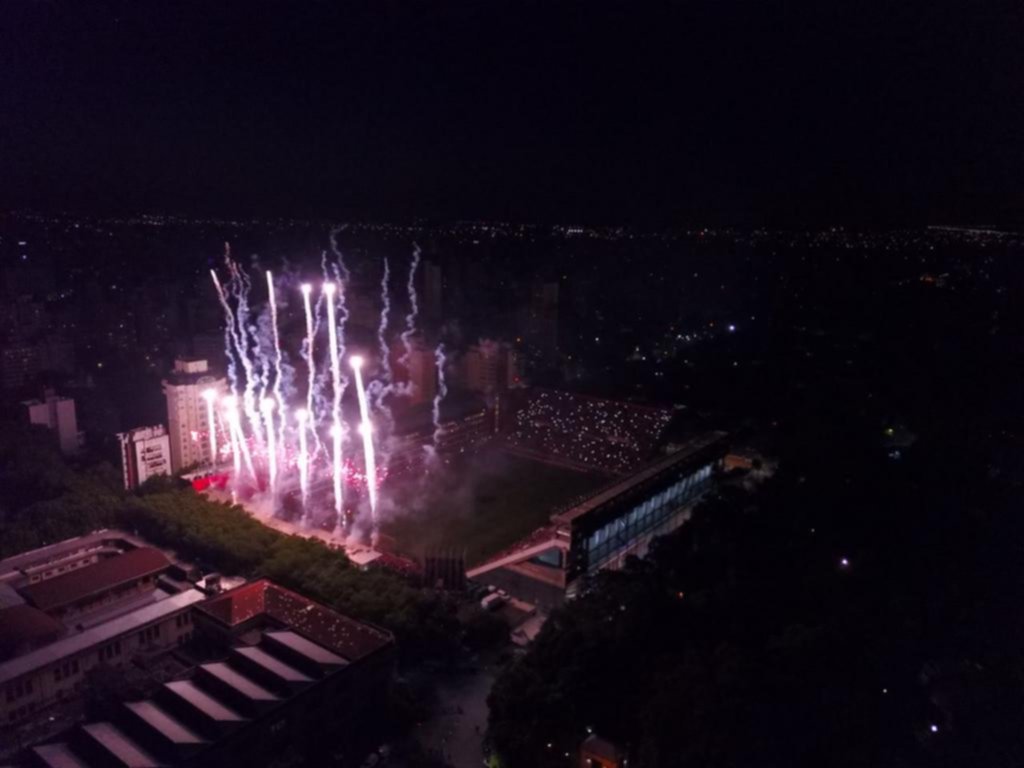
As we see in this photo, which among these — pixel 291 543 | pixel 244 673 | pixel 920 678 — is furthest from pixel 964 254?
pixel 244 673

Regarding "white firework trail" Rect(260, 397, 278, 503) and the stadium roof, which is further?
"white firework trail" Rect(260, 397, 278, 503)

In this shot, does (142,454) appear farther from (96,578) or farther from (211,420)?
(96,578)

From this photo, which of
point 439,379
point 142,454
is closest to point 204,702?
point 142,454

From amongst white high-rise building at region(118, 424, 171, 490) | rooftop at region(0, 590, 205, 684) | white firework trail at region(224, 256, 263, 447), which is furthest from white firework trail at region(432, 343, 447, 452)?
rooftop at region(0, 590, 205, 684)

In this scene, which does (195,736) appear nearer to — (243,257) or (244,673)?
(244,673)

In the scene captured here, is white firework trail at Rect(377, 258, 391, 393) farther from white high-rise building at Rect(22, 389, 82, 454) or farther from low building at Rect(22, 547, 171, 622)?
low building at Rect(22, 547, 171, 622)


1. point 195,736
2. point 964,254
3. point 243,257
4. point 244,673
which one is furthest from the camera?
point 243,257
